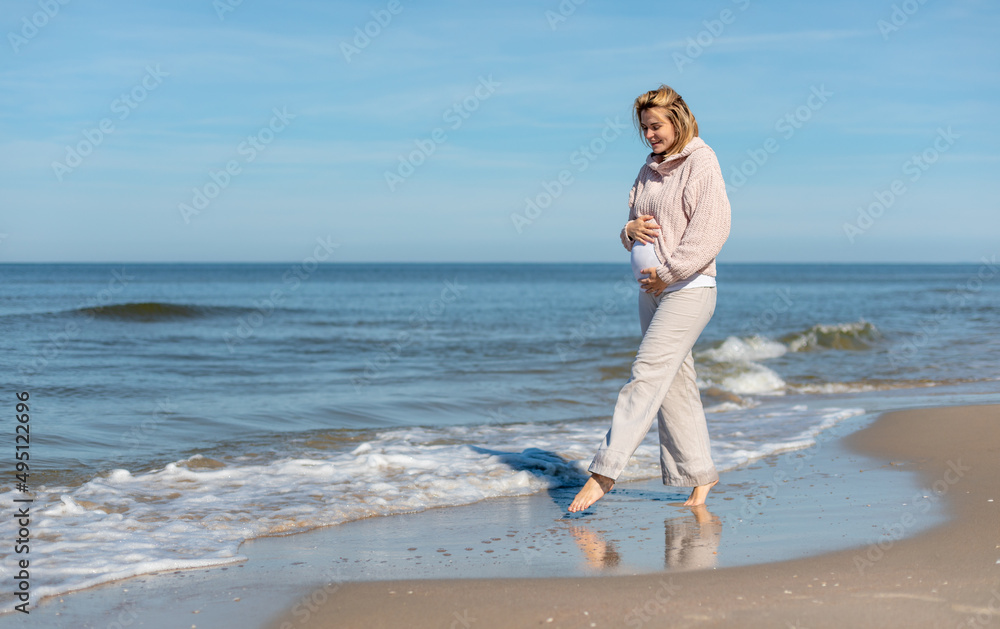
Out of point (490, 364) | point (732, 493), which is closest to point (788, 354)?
point (490, 364)

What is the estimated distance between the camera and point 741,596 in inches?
113

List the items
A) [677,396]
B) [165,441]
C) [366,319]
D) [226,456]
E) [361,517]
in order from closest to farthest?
[677,396] < [361,517] < [226,456] < [165,441] < [366,319]

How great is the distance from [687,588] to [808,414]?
556cm

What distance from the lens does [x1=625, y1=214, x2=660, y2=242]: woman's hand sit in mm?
3908

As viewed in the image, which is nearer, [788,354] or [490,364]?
[490,364]

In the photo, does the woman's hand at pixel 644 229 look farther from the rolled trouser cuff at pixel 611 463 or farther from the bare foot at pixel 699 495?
the bare foot at pixel 699 495

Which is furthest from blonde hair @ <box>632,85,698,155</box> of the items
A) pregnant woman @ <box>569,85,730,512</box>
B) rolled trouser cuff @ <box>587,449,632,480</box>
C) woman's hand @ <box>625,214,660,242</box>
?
rolled trouser cuff @ <box>587,449,632,480</box>

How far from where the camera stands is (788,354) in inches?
589

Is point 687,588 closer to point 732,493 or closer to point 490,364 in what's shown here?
point 732,493

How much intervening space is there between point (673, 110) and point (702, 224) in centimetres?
54

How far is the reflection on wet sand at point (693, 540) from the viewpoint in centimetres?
332

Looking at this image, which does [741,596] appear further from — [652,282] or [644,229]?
[644,229]

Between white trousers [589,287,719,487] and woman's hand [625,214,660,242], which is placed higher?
woman's hand [625,214,660,242]

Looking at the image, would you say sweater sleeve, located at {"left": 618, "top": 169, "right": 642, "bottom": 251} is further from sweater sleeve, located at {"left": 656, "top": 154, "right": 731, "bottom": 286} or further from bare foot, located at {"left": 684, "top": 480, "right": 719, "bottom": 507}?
bare foot, located at {"left": 684, "top": 480, "right": 719, "bottom": 507}
